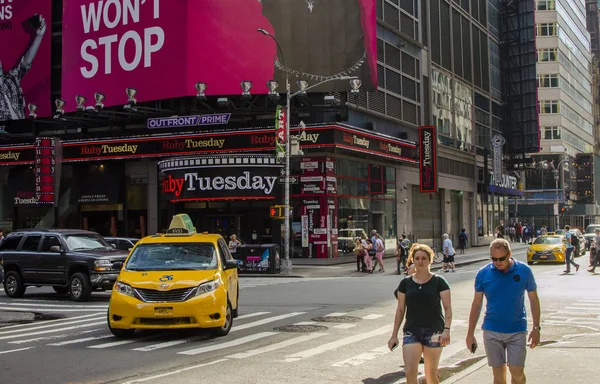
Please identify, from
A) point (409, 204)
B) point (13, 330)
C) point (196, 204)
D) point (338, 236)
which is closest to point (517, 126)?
point (409, 204)

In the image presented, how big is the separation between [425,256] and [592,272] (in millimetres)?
24102

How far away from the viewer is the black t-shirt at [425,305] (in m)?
6.95

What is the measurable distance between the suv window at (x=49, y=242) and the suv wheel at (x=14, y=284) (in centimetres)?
134

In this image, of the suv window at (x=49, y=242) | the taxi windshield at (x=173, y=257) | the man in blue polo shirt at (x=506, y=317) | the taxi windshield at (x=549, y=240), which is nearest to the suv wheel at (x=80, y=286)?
the suv window at (x=49, y=242)

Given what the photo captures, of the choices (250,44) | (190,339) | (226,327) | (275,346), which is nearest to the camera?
(275,346)

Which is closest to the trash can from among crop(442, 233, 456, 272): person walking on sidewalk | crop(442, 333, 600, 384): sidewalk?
crop(442, 233, 456, 272): person walking on sidewalk

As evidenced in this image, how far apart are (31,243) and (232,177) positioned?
603 inches

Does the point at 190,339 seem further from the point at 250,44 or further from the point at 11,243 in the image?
the point at 250,44

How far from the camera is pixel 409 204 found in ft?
153

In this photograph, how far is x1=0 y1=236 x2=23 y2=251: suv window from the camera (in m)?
21.3

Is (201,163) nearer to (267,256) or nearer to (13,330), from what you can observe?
(267,256)

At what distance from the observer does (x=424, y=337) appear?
6930 mm

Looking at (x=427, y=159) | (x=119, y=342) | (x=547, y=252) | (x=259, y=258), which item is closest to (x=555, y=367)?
(x=119, y=342)

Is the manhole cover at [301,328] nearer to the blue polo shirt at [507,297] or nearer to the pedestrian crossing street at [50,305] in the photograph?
the pedestrian crossing street at [50,305]
